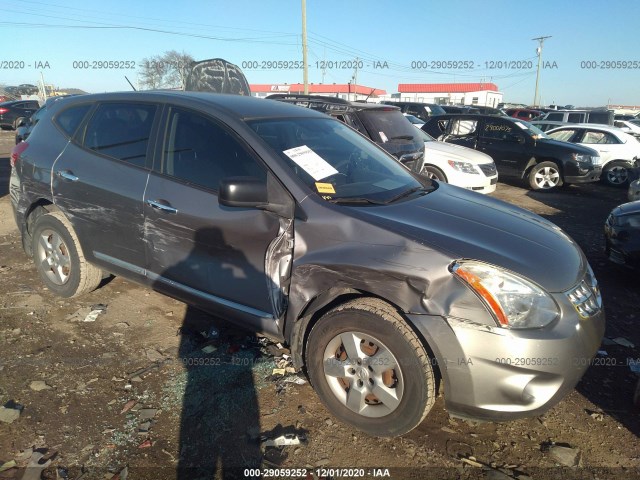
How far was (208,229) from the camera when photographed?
2789 mm

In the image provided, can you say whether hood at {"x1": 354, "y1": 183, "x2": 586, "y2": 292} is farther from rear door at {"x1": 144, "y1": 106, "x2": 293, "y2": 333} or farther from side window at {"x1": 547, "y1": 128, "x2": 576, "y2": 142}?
side window at {"x1": 547, "y1": 128, "x2": 576, "y2": 142}

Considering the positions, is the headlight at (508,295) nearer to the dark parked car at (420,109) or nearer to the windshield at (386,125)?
the windshield at (386,125)

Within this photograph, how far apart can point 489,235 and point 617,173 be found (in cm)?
1060

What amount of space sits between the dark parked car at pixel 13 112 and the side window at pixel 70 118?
68.8 feet

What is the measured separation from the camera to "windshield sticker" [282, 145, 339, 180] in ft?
9.02

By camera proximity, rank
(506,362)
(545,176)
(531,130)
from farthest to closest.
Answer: (531,130) → (545,176) → (506,362)

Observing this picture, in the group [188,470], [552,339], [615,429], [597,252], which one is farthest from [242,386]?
[597,252]

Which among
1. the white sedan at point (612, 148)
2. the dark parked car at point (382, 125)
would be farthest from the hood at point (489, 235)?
the white sedan at point (612, 148)

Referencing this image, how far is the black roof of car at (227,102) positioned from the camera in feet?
10.0

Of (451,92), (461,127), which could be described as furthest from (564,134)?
(451,92)

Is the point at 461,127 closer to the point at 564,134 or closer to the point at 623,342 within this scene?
the point at 564,134

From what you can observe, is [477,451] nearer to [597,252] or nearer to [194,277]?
[194,277]

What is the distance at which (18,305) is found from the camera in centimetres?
387

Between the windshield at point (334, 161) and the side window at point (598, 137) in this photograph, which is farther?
the side window at point (598, 137)
